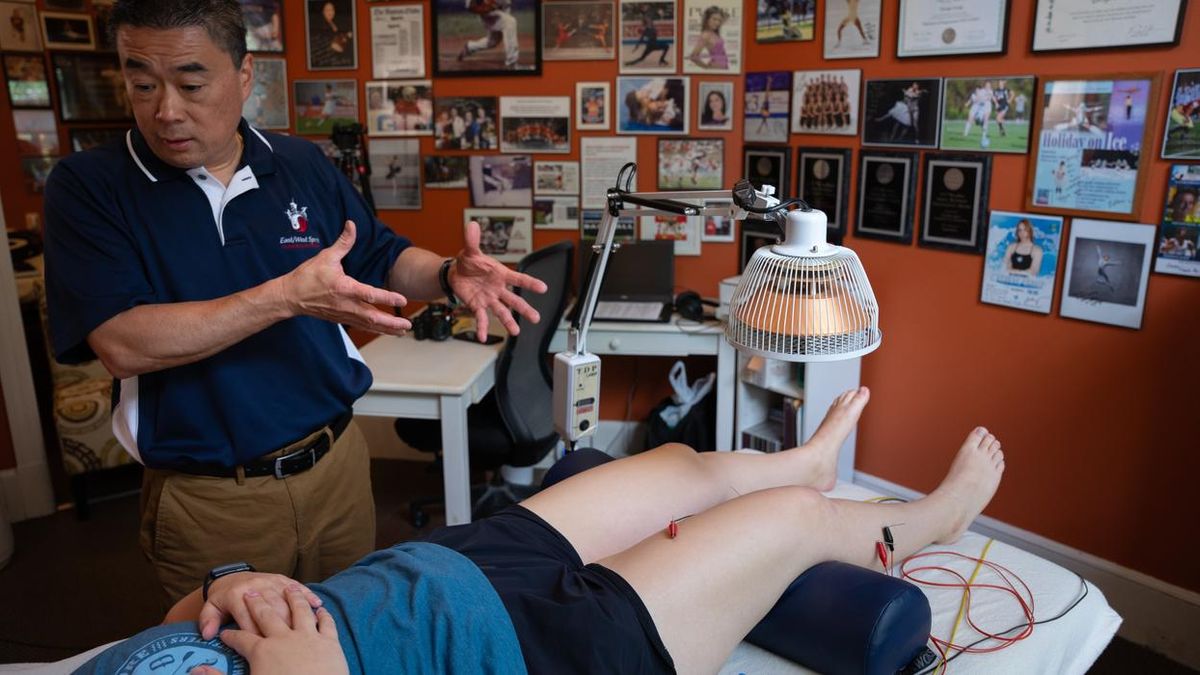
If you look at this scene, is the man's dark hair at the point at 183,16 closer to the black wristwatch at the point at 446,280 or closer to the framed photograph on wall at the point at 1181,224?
the black wristwatch at the point at 446,280

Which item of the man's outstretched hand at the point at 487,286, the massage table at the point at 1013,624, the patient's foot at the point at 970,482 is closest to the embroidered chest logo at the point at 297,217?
the man's outstretched hand at the point at 487,286

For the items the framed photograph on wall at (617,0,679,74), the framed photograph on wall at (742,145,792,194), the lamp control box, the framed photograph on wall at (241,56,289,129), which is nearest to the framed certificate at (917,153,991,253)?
the framed photograph on wall at (742,145,792,194)

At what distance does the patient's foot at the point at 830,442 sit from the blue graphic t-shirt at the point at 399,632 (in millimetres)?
912

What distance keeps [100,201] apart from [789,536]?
1.26 metres

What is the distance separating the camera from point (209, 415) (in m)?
1.48

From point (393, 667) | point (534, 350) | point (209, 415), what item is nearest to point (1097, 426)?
point (534, 350)

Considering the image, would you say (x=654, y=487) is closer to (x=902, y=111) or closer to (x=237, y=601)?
(x=237, y=601)

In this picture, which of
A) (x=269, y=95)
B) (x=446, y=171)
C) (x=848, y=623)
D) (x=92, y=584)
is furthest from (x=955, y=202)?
(x=92, y=584)

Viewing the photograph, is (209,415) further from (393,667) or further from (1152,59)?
(1152,59)

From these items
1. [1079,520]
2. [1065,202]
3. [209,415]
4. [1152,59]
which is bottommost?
[1079,520]

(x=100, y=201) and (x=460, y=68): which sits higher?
(x=460, y=68)

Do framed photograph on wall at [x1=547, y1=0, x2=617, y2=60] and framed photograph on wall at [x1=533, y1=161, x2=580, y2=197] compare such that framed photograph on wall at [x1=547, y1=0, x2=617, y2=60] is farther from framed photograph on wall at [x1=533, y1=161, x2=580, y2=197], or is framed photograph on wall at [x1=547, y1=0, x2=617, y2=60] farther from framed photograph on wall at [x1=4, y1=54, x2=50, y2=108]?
framed photograph on wall at [x1=4, y1=54, x2=50, y2=108]

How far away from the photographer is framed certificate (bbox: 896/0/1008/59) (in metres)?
2.46

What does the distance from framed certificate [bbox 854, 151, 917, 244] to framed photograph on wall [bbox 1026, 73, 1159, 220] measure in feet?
1.26
